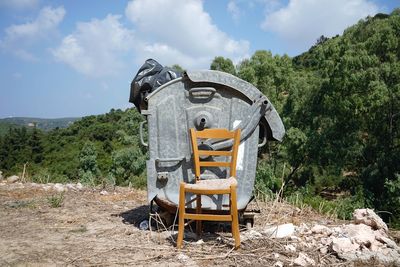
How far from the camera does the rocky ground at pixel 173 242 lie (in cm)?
404

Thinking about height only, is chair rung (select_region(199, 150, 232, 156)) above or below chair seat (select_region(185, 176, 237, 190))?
above

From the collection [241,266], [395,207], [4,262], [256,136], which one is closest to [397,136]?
[395,207]

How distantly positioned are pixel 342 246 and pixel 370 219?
0.92 metres

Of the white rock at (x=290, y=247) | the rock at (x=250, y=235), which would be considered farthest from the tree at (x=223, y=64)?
the white rock at (x=290, y=247)

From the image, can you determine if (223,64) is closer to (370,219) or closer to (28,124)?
(370,219)

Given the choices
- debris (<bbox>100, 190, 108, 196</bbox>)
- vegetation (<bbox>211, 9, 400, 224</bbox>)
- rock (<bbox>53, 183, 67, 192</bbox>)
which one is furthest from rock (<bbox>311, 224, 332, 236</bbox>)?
vegetation (<bbox>211, 9, 400, 224</bbox>)

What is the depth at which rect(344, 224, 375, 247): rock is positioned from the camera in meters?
4.32

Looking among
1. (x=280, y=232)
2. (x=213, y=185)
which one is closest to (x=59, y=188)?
(x=213, y=185)

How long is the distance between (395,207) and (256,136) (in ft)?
35.7

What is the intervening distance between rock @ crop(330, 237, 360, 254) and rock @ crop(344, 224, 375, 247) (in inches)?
3.9

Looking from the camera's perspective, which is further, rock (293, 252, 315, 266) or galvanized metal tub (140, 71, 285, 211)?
galvanized metal tub (140, 71, 285, 211)

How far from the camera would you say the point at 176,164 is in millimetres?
5258

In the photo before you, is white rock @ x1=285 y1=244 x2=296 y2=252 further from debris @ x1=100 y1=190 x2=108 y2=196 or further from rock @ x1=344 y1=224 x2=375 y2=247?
debris @ x1=100 y1=190 x2=108 y2=196

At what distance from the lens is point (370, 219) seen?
493 centimetres
